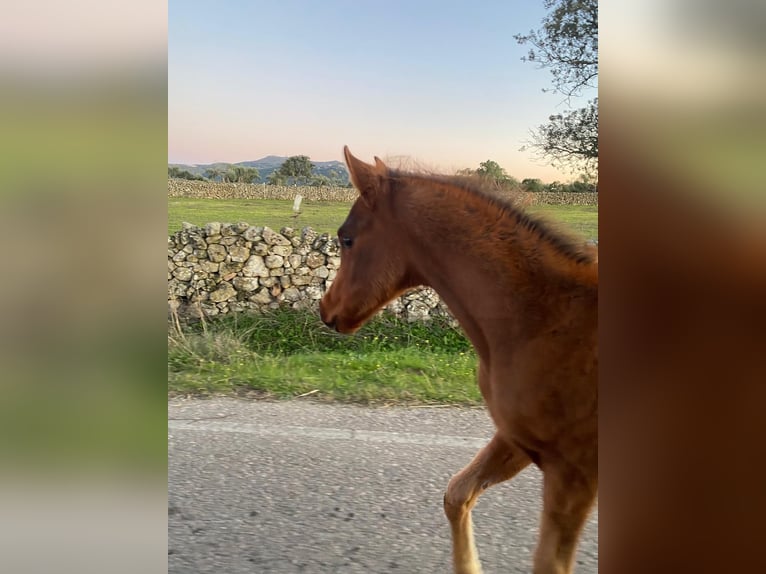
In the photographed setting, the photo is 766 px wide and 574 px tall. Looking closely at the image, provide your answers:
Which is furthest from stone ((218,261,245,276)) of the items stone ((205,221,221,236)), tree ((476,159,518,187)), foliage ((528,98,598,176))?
foliage ((528,98,598,176))

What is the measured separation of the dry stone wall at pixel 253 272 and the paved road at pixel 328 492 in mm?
336

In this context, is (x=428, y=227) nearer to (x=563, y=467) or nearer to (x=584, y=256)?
(x=584, y=256)

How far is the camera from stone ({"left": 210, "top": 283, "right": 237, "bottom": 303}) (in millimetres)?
1884

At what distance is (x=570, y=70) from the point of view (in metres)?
1.28

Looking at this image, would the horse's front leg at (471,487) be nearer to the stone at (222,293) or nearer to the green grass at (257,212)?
the green grass at (257,212)

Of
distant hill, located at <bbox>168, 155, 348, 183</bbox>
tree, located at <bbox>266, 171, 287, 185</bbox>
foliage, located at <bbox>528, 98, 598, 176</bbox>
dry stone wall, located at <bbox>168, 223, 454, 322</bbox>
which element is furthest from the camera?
dry stone wall, located at <bbox>168, 223, 454, 322</bbox>

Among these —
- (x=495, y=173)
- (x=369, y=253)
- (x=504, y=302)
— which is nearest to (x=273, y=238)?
(x=369, y=253)

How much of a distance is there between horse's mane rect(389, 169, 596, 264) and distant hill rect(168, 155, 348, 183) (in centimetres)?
25

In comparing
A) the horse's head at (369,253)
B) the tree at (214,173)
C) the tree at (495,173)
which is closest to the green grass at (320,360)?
the horse's head at (369,253)

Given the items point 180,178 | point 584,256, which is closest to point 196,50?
point 180,178

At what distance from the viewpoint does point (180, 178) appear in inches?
59.1

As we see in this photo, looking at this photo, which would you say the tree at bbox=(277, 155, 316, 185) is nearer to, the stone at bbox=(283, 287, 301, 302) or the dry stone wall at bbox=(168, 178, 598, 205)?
the dry stone wall at bbox=(168, 178, 598, 205)

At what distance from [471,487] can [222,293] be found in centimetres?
97

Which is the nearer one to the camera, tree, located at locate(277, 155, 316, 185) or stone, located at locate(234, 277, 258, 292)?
tree, located at locate(277, 155, 316, 185)
